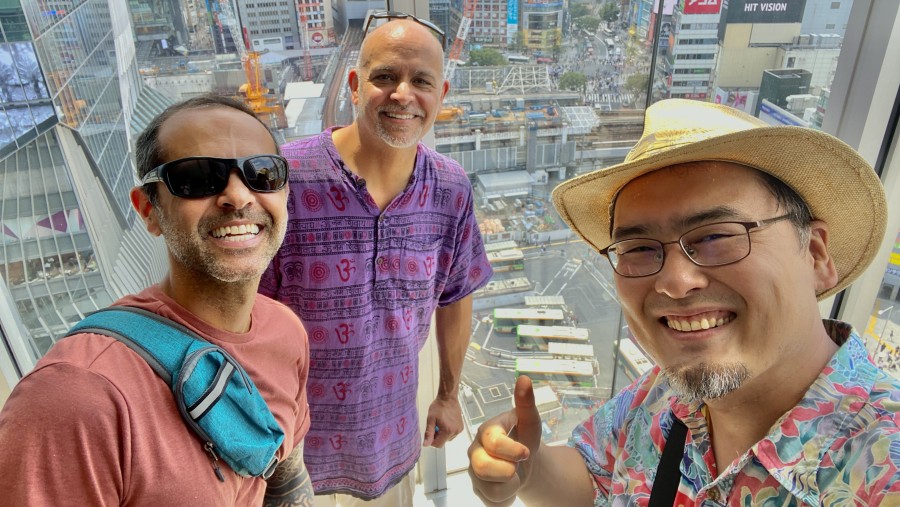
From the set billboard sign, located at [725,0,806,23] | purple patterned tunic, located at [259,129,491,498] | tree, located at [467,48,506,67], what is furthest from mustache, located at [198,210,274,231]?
billboard sign, located at [725,0,806,23]

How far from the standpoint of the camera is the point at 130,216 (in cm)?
187

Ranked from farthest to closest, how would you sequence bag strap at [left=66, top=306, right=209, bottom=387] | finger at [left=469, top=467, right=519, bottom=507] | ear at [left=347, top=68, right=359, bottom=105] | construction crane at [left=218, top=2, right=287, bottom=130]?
1. construction crane at [left=218, top=2, right=287, bottom=130]
2. ear at [left=347, top=68, right=359, bottom=105]
3. finger at [left=469, top=467, right=519, bottom=507]
4. bag strap at [left=66, top=306, right=209, bottom=387]

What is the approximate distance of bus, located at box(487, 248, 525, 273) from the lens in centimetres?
233

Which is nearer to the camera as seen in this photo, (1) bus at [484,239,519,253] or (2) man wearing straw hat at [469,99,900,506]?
(2) man wearing straw hat at [469,99,900,506]

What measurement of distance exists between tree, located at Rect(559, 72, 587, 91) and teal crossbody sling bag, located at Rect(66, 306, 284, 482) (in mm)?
1637

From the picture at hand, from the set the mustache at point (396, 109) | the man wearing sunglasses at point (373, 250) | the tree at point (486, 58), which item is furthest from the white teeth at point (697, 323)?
the tree at point (486, 58)

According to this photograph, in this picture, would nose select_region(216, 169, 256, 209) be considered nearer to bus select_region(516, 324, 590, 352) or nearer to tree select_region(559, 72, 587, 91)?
tree select_region(559, 72, 587, 91)

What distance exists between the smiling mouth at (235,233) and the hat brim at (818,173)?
2.39 feet

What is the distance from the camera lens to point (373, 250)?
4.91 ft

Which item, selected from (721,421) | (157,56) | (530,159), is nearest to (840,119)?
(530,159)

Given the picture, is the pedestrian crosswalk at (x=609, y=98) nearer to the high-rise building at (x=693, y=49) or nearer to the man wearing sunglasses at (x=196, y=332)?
the high-rise building at (x=693, y=49)

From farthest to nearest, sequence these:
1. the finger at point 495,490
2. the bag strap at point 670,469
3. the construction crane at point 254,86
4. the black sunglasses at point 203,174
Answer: the construction crane at point 254,86 → the finger at point 495,490 → the bag strap at point 670,469 → the black sunglasses at point 203,174

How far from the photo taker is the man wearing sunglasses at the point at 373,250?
1.46 meters

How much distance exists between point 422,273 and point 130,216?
3.72 feet
